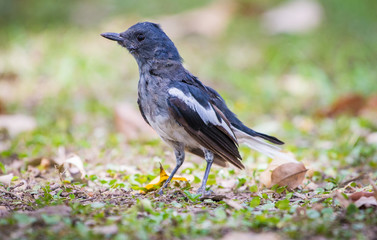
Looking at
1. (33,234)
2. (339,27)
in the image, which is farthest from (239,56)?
(33,234)

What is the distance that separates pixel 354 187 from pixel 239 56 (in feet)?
21.1

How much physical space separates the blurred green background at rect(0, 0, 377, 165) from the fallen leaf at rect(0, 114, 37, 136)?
15 centimetres

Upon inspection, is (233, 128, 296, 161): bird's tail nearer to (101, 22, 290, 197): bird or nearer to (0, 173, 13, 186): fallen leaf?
(101, 22, 290, 197): bird

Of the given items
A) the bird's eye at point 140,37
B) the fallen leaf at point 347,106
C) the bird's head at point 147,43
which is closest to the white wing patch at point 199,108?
the bird's head at point 147,43

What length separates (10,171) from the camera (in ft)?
16.4

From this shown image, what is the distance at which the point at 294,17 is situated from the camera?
40.4 feet

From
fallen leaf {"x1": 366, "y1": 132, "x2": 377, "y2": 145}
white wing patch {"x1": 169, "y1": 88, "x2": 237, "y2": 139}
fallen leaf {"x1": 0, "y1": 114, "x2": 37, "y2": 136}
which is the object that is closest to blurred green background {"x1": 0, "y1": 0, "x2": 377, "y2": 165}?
fallen leaf {"x1": 0, "y1": 114, "x2": 37, "y2": 136}

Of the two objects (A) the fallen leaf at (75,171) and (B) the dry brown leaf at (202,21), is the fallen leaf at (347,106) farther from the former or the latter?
(B) the dry brown leaf at (202,21)

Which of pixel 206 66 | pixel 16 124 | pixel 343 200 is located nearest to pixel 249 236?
pixel 343 200

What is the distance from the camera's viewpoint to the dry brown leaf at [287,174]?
14.6 ft

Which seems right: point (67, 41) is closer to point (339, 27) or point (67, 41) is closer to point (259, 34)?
point (259, 34)

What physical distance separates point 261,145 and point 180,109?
111 centimetres

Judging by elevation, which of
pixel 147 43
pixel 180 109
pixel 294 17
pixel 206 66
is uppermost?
pixel 294 17

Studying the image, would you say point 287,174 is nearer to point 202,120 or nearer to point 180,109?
point 202,120
